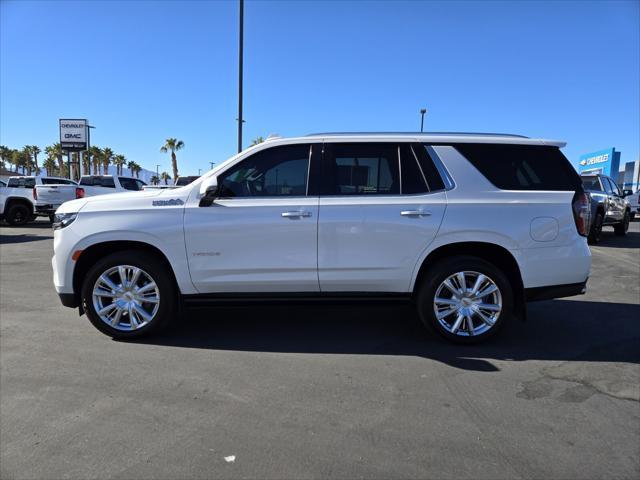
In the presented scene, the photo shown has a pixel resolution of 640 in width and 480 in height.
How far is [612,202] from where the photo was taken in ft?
41.6

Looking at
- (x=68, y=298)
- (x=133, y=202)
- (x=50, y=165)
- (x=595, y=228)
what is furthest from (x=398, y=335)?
(x=50, y=165)

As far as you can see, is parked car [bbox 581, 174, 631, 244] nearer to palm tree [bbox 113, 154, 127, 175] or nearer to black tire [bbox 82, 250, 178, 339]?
black tire [bbox 82, 250, 178, 339]

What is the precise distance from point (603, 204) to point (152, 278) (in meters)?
12.5

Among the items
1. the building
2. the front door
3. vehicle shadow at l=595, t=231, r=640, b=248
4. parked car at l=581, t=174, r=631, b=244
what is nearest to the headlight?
the front door

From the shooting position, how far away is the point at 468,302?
4195mm

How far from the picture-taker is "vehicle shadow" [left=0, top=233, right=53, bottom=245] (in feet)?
40.3

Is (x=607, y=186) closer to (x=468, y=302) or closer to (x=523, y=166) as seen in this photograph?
(x=523, y=166)

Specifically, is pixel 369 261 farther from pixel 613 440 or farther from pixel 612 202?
pixel 612 202

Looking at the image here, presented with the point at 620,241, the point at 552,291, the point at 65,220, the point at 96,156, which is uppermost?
the point at 96,156

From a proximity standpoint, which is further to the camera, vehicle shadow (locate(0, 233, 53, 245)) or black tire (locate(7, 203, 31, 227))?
black tire (locate(7, 203, 31, 227))

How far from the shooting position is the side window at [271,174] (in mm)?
4258

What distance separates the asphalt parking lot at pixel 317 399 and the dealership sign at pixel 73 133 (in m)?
38.5

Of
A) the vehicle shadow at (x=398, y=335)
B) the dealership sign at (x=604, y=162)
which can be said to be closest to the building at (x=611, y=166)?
the dealership sign at (x=604, y=162)

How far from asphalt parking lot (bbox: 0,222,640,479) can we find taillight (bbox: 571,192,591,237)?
1158 millimetres
